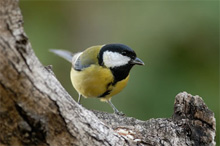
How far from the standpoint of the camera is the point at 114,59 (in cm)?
235

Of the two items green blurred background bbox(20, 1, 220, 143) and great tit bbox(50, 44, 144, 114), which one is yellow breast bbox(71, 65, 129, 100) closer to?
great tit bbox(50, 44, 144, 114)

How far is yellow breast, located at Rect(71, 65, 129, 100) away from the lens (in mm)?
2346

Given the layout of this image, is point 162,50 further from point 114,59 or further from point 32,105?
point 32,105

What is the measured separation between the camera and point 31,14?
3.70 meters

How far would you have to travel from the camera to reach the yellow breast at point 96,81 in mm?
2346

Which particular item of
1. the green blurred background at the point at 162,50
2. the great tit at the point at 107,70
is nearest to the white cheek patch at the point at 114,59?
the great tit at the point at 107,70

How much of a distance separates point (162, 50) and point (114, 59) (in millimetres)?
861

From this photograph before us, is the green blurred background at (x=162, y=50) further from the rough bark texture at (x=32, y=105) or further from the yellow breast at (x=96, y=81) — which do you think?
the rough bark texture at (x=32, y=105)

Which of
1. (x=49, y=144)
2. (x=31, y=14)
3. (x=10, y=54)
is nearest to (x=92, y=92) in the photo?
(x=49, y=144)

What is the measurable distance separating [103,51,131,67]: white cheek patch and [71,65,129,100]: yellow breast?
47 mm

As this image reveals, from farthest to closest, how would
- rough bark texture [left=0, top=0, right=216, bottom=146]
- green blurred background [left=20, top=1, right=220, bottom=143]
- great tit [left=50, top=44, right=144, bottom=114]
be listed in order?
1. green blurred background [left=20, top=1, right=220, bottom=143]
2. great tit [left=50, top=44, right=144, bottom=114]
3. rough bark texture [left=0, top=0, right=216, bottom=146]

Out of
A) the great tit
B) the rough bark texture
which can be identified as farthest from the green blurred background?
the rough bark texture

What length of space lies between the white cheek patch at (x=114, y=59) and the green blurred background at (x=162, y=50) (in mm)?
680

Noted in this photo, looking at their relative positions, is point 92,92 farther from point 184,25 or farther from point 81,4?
point 81,4
